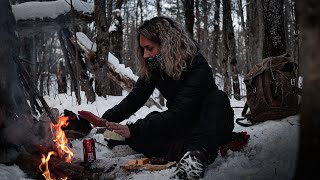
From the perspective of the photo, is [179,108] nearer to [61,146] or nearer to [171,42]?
[171,42]

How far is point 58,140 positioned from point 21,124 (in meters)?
0.46

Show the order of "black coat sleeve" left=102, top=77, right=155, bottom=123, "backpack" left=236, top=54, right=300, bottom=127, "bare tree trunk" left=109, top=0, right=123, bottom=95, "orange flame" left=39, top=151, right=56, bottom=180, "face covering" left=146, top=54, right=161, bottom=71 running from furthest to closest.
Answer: "bare tree trunk" left=109, top=0, right=123, bottom=95 < "backpack" left=236, top=54, right=300, bottom=127 < "black coat sleeve" left=102, top=77, right=155, bottom=123 < "face covering" left=146, top=54, right=161, bottom=71 < "orange flame" left=39, top=151, right=56, bottom=180

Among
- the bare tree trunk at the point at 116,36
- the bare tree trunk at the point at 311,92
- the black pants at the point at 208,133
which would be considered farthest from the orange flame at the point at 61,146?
the bare tree trunk at the point at 116,36

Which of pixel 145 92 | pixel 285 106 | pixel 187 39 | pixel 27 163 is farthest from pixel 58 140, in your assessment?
pixel 285 106

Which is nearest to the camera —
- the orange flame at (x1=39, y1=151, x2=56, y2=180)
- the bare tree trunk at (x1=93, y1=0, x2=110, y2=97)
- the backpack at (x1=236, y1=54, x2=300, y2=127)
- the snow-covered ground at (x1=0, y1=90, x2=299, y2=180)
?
the snow-covered ground at (x1=0, y1=90, x2=299, y2=180)

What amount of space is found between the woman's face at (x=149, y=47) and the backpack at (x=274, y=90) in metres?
1.83

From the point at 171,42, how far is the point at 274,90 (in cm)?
203

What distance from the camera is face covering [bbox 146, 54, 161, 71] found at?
3365mm

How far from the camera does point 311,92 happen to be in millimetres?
967

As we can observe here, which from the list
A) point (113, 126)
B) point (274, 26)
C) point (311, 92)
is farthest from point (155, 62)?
point (274, 26)

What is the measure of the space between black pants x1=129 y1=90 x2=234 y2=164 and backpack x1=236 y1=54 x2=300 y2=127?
1.48m

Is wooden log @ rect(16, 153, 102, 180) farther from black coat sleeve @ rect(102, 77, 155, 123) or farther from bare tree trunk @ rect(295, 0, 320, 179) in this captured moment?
bare tree trunk @ rect(295, 0, 320, 179)

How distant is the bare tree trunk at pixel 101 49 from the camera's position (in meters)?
8.34

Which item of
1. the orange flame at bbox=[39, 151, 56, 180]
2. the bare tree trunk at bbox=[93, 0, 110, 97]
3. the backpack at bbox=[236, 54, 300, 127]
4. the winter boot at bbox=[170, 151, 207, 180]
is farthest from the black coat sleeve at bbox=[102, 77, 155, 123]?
the bare tree trunk at bbox=[93, 0, 110, 97]
